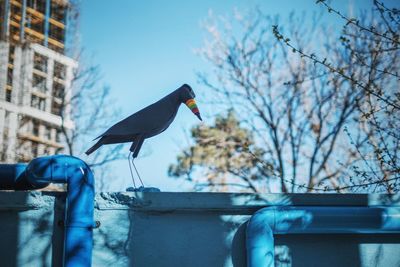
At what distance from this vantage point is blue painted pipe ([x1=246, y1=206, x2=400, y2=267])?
348 centimetres

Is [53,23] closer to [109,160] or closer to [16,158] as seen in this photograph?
[16,158]

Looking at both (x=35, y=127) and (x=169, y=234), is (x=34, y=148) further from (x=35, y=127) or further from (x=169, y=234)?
(x=169, y=234)

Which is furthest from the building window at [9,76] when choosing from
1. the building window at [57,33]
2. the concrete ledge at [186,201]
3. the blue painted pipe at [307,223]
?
the blue painted pipe at [307,223]

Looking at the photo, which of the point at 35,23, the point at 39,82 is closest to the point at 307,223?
the point at 39,82

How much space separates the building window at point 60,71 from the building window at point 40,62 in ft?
3.48

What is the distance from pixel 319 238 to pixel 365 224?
1.29 ft

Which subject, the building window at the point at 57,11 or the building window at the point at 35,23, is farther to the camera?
the building window at the point at 57,11

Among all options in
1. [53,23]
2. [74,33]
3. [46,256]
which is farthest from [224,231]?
[53,23]

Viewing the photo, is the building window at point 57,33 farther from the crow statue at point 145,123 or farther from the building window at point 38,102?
the crow statue at point 145,123

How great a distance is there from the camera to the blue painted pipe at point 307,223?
348 centimetres

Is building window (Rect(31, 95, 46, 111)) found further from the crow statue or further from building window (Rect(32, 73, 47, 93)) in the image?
the crow statue

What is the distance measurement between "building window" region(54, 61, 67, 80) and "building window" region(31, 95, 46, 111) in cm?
219

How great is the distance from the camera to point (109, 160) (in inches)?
616

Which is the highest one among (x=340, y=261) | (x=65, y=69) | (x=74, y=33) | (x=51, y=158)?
(x=74, y=33)
